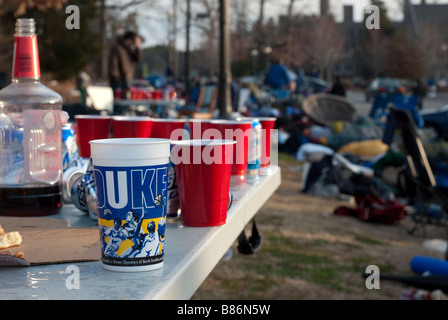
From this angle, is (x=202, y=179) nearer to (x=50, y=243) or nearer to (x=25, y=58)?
(x=50, y=243)

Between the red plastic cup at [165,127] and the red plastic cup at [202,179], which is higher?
the red plastic cup at [165,127]

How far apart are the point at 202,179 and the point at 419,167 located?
5.36m

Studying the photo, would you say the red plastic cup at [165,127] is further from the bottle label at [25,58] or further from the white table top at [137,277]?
the white table top at [137,277]

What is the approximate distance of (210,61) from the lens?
62406mm

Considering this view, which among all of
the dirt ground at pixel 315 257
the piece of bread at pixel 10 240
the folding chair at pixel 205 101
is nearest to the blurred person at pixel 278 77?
the folding chair at pixel 205 101

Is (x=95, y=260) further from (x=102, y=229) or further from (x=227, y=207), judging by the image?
(x=227, y=207)

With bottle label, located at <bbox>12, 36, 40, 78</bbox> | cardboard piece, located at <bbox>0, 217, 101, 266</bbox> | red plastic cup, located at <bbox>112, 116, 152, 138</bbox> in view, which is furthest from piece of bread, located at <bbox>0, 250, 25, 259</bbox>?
red plastic cup, located at <bbox>112, 116, 152, 138</bbox>

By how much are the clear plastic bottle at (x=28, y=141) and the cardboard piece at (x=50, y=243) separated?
0.08 metres

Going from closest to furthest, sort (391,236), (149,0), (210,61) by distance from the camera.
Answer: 1. (391,236)
2. (149,0)
3. (210,61)

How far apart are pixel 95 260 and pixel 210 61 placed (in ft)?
203

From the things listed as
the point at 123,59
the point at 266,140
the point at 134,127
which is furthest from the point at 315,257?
the point at 123,59

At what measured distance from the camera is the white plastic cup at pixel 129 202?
1.21m

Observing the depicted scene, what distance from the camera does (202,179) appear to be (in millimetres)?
1594

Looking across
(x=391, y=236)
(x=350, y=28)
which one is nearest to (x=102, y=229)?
(x=391, y=236)
